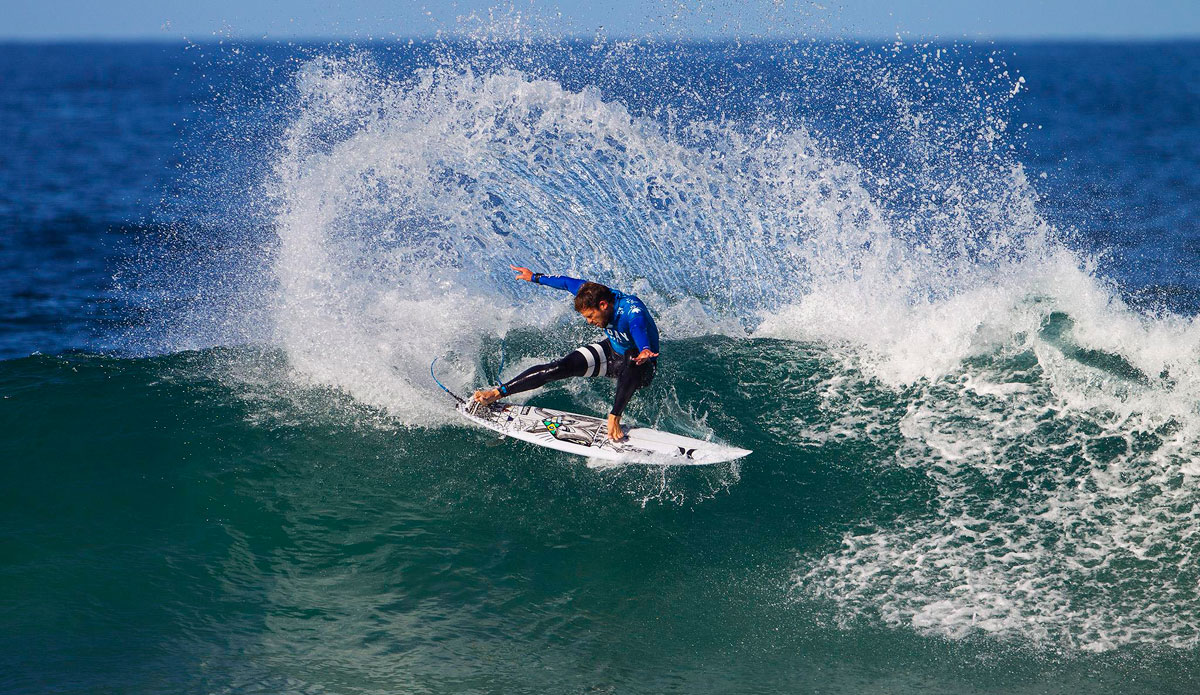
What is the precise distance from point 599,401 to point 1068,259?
17.0 feet

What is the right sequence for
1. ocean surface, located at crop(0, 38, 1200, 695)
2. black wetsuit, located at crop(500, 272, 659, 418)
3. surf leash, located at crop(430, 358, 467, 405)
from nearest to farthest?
ocean surface, located at crop(0, 38, 1200, 695) < black wetsuit, located at crop(500, 272, 659, 418) < surf leash, located at crop(430, 358, 467, 405)

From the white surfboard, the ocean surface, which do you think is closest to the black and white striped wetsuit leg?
the white surfboard

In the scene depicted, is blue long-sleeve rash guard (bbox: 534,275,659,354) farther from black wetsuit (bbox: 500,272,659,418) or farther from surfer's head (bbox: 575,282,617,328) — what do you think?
surfer's head (bbox: 575,282,617,328)

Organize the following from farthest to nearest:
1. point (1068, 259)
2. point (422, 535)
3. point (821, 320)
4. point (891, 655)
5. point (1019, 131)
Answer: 1. point (1019, 131)
2. point (821, 320)
3. point (1068, 259)
4. point (422, 535)
5. point (891, 655)

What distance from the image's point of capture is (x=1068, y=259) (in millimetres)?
9820

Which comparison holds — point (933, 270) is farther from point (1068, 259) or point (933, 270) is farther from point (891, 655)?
point (891, 655)

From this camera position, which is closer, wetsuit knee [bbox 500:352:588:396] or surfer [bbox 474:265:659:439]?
surfer [bbox 474:265:659:439]

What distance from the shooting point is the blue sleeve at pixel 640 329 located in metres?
7.47

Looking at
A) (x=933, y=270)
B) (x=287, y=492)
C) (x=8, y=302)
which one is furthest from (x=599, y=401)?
(x=8, y=302)

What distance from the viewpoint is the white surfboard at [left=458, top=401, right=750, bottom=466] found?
7.62 metres

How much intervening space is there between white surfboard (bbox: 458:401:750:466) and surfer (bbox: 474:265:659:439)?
140 mm

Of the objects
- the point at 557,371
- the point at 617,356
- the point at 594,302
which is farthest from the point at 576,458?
the point at 594,302

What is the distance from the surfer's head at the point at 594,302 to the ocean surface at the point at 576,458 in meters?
1.36

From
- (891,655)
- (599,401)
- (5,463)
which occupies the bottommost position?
(5,463)
